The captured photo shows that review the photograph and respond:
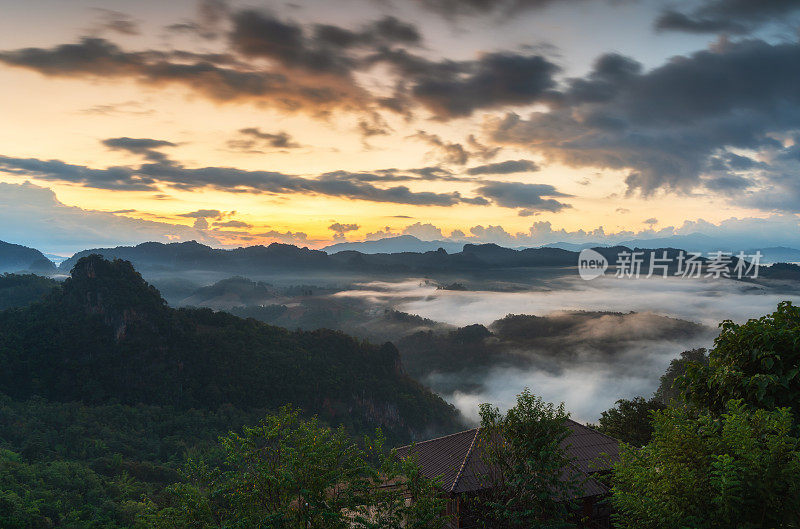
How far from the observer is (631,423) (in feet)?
121

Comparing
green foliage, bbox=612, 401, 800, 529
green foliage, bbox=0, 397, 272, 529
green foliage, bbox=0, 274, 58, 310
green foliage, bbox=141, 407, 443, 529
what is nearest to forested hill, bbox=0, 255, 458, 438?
green foliage, bbox=0, 397, 272, 529

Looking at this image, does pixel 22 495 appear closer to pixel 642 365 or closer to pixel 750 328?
pixel 750 328

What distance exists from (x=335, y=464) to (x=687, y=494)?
31.3 ft

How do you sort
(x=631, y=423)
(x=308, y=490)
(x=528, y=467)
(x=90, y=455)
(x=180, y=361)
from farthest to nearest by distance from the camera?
(x=180, y=361)
(x=90, y=455)
(x=631, y=423)
(x=528, y=467)
(x=308, y=490)

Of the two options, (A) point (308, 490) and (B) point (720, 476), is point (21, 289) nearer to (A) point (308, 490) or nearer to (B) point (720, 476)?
(A) point (308, 490)

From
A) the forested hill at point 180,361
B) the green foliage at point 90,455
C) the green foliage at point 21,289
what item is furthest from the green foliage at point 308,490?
the green foliage at point 21,289

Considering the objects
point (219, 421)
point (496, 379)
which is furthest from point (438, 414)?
point (496, 379)

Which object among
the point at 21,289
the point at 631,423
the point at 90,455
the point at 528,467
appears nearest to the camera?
the point at 528,467

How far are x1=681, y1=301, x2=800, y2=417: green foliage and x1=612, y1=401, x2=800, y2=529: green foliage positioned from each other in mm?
657

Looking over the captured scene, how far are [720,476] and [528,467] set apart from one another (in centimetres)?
613

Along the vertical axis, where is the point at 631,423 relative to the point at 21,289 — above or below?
above

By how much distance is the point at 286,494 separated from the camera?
13586mm

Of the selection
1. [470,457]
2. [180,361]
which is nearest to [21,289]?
[180,361]

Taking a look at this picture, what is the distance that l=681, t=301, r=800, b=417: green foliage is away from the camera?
1025 centimetres
